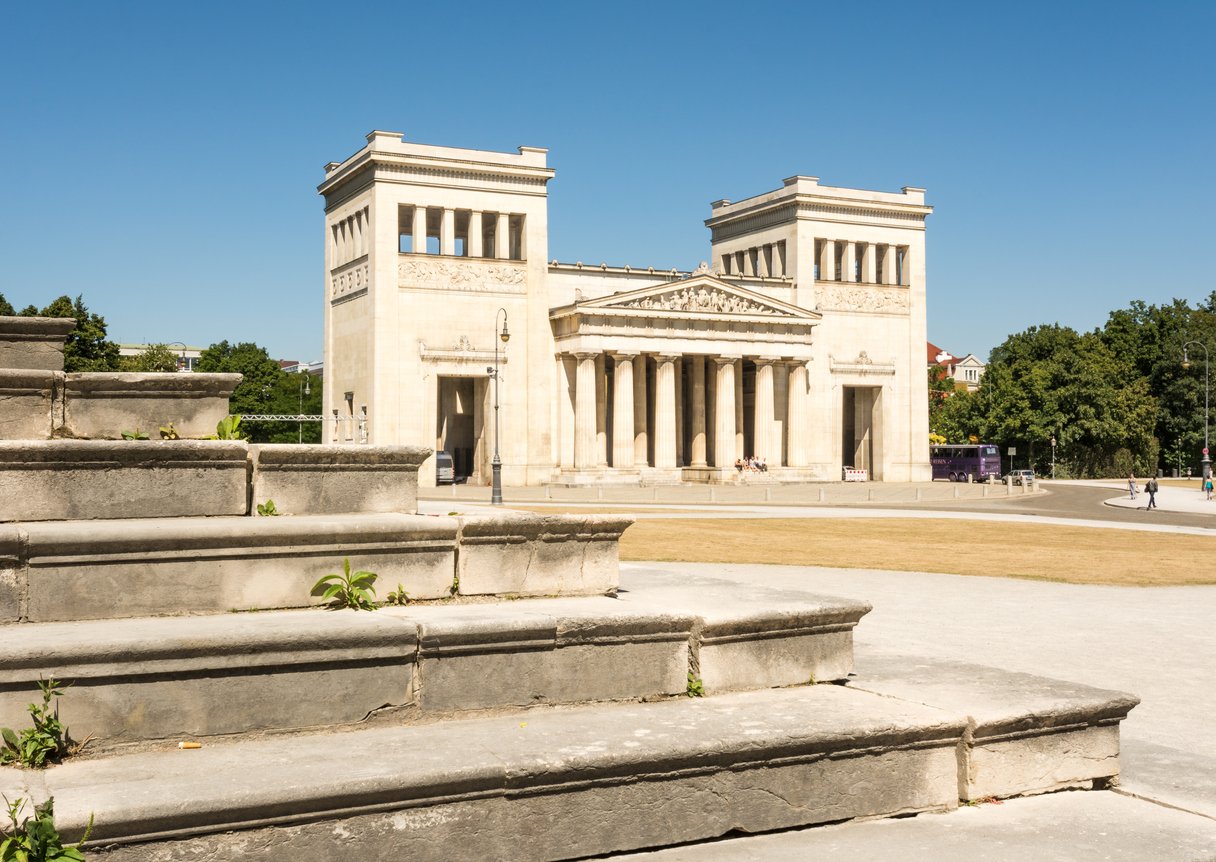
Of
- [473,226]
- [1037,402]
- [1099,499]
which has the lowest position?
[1099,499]

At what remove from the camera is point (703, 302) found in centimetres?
7881

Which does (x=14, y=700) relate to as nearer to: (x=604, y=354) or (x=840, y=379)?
(x=604, y=354)

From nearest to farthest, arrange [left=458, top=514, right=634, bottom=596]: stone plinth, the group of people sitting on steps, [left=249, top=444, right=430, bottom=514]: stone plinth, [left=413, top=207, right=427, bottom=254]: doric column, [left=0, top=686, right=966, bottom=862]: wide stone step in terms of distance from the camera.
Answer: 1. [left=0, top=686, right=966, bottom=862]: wide stone step
2. [left=458, top=514, right=634, bottom=596]: stone plinth
3. [left=249, top=444, right=430, bottom=514]: stone plinth
4. [left=413, top=207, right=427, bottom=254]: doric column
5. the group of people sitting on steps

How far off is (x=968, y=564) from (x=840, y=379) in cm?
6298

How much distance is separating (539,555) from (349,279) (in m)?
69.6

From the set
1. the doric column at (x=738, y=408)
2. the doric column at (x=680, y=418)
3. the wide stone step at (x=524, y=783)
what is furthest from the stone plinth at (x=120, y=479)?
the doric column at (x=738, y=408)

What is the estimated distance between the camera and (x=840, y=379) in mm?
86125

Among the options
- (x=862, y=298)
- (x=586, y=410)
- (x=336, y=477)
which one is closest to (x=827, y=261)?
(x=862, y=298)

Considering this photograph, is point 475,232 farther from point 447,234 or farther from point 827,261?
point 827,261

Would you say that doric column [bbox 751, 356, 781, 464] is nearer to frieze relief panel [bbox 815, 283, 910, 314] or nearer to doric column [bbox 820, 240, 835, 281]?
frieze relief panel [bbox 815, 283, 910, 314]

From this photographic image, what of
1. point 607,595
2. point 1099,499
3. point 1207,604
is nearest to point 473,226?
point 1099,499

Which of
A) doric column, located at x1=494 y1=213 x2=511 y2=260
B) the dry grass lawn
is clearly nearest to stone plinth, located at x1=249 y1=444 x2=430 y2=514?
the dry grass lawn

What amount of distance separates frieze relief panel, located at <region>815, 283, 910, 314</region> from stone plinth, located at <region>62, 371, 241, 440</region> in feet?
261

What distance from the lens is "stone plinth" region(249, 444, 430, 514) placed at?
27.6 ft
